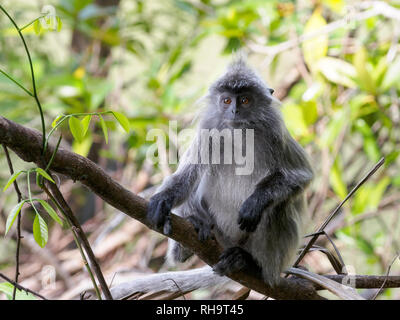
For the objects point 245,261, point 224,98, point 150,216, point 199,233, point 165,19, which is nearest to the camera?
point 150,216

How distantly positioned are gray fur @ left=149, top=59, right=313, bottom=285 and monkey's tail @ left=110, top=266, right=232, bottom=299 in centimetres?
16

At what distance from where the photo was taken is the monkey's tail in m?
2.35

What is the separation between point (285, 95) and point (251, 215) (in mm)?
2697

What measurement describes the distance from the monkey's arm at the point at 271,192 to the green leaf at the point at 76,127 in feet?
3.44

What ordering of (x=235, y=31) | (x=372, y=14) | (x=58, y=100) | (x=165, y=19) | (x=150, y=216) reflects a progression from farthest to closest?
(x=165, y=19) < (x=58, y=100) < (x=235, y=31) < (x=372, y=14) < (x=150, y=216)

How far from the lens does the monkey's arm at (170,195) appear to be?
2035 mm

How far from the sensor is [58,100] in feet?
15.2

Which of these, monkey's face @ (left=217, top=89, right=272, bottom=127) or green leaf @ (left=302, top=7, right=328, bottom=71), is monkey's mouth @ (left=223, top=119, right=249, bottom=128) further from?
green leaf @ (left=302, top=7, right=328, bottom=71)

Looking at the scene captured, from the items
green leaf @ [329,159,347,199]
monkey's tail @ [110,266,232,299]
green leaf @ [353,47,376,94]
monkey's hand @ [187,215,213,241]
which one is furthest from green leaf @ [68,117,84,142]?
green leaf @ [329,159,347,199]

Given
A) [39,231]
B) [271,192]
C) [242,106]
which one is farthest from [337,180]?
[39,231]

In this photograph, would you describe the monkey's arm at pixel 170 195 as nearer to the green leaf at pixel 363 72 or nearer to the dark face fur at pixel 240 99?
the dark face fur at pixel 240 99

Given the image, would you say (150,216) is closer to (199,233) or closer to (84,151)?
(199,233)
